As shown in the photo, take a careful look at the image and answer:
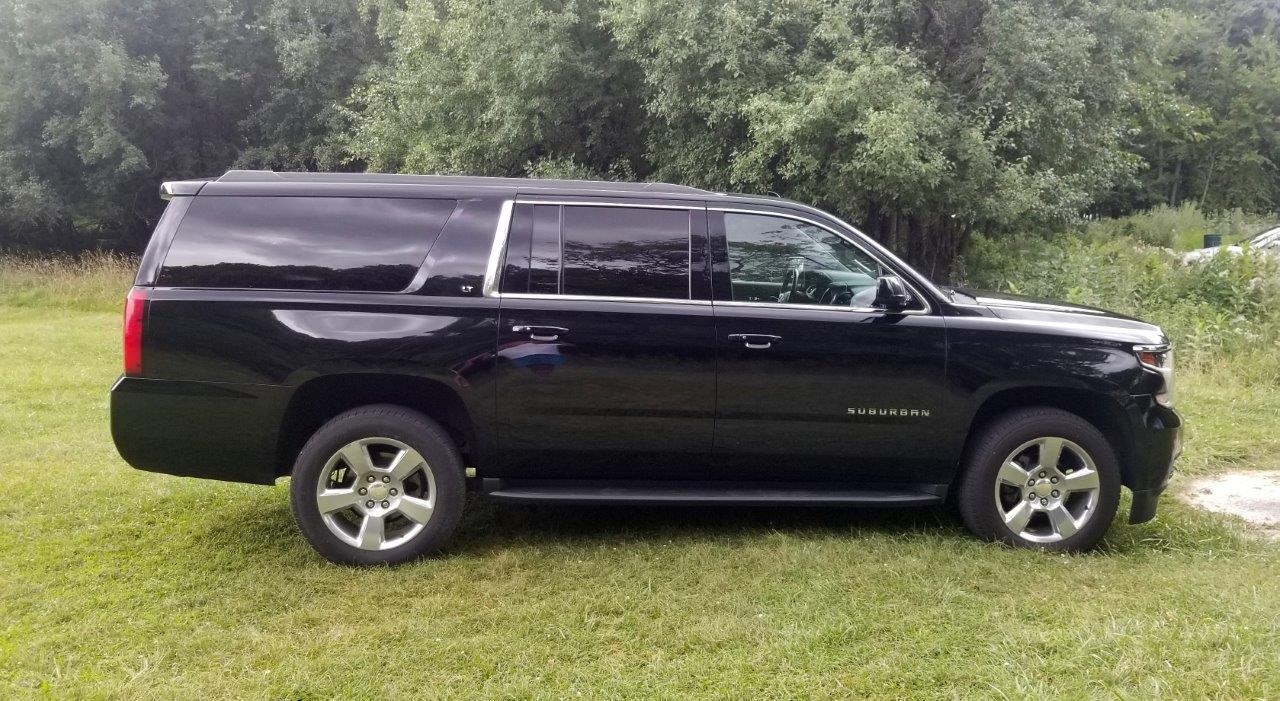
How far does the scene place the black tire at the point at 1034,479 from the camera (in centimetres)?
479

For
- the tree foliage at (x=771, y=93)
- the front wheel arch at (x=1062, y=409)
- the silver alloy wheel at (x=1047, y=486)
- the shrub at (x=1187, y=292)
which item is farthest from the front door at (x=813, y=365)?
the tree foliage at (x=771, y=93)

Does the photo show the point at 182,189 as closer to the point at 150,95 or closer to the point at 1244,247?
the point at 1244,247

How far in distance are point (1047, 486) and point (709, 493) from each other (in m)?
1.72

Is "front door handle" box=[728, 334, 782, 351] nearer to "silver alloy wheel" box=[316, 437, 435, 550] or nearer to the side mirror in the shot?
the side mirror

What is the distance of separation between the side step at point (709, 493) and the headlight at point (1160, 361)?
3.87 feet

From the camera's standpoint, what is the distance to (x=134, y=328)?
446cm

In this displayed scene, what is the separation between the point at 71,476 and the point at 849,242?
5.02m

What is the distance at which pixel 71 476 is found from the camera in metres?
6.06

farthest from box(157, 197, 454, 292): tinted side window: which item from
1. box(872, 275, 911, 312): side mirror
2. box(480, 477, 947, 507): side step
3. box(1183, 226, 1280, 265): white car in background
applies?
box(1183, 226, 1280, 265): white car in background

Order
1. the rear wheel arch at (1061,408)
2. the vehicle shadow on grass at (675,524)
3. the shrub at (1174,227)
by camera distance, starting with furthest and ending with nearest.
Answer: the shrub at (1174,227)
the vehicle shadow on grass at (675,524)
the rear wheel arch at (1061,408)

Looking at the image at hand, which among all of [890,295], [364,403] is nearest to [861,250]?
[890,295]

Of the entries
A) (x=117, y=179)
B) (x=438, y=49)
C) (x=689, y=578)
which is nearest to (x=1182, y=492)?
(x=689, y=578)

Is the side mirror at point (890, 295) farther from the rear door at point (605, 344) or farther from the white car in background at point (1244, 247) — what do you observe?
the white car in background at point (1244, 247)

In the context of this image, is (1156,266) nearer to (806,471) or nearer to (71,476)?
(806,471)
